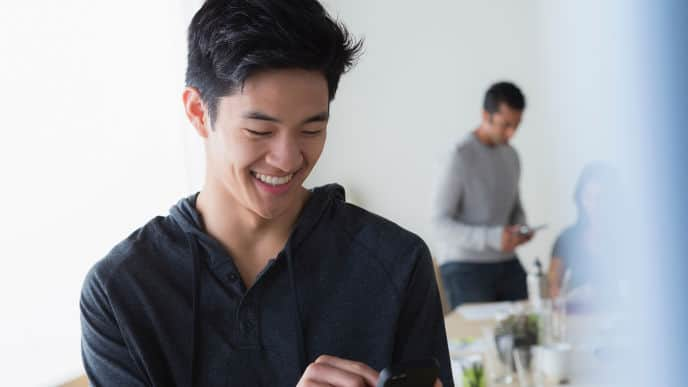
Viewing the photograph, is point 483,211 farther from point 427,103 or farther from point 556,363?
point 427,103

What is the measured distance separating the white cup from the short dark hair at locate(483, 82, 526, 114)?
1450 mm

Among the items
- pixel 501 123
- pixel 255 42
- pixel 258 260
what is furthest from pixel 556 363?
pixel 501 123

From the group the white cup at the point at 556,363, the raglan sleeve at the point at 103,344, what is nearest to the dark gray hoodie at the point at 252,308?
the raglan sleeve at the point at 103,344

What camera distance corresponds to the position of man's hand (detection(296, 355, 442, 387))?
915 millimetres

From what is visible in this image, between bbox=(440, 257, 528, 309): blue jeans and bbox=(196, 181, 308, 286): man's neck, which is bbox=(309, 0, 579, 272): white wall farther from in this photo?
bbox=(196, 181, 308, 286): man's neck

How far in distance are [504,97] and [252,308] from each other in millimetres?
2397

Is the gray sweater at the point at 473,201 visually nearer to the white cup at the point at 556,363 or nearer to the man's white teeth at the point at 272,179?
the white cup at the point at 556,363

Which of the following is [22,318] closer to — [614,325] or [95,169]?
[95,169]

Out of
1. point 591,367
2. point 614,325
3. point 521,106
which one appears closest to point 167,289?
point 591,367

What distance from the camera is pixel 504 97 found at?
3293 mm

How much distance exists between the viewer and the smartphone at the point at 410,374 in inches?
34.4

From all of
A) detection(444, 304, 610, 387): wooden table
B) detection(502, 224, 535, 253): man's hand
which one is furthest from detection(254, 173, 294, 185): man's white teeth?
detection(502, 224, 535, 253): man's hand

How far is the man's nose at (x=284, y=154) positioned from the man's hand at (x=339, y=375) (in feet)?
0.86

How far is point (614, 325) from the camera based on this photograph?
2174 mm
